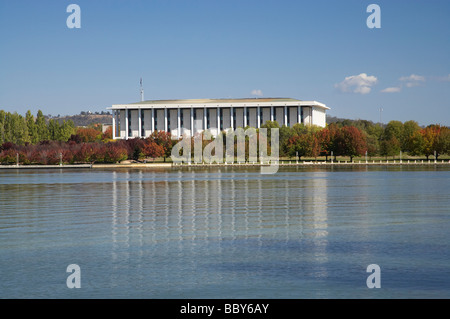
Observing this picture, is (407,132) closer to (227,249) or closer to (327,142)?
(327,142)

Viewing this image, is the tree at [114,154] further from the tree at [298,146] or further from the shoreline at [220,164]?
the tree at [298,146]

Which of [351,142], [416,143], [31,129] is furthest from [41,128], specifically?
[416,143]

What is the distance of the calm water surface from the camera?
51.0 ft

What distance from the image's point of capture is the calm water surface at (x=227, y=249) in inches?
611

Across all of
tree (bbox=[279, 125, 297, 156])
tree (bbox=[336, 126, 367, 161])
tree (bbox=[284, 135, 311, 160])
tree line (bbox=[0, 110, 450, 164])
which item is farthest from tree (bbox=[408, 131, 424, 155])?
tree (bbox=[279, 125, 297, 156])

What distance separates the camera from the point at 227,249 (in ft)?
67.7

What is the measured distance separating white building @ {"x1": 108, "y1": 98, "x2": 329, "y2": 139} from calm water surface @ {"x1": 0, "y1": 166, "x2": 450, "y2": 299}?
136495 mm

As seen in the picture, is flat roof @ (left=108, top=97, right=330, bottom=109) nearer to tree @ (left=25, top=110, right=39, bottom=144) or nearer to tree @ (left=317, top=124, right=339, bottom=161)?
tree @ (left=25, top=110, right=39, bottom=144)

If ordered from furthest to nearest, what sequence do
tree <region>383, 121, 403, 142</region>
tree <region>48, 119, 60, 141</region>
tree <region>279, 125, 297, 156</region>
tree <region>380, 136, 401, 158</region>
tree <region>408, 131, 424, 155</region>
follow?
tree <region>48, 119, 60, 141</region>, tree <region>383, 121, 403, 142</region>, tree <region>279, 125, 297, 156</region>, tree <region>380, 136, 401, 158</region>, tree <region>408, 131, 424, 155</region>

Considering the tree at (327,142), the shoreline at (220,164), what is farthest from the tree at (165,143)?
the tree at (327,142)

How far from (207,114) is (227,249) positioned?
158 meters

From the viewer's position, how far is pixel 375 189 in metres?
48.5

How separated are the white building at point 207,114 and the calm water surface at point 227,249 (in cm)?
13649

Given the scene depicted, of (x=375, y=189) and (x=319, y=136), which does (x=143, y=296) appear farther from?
(x=319, y=136)
